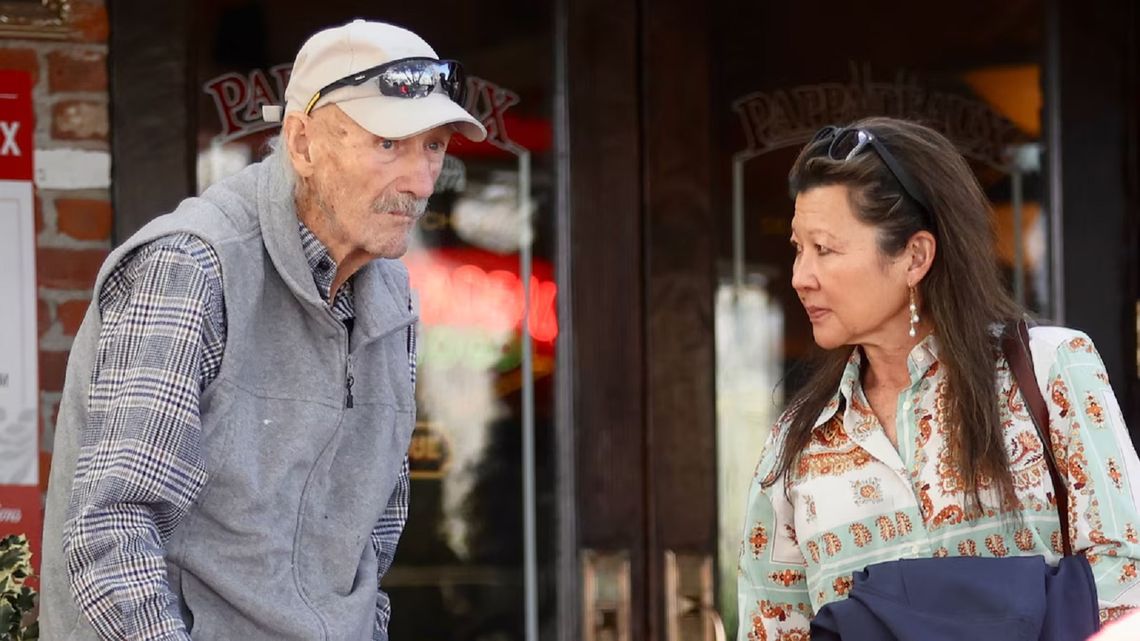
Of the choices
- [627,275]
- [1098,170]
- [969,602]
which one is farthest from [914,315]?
[1098,170]

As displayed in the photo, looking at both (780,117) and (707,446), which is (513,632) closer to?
(707,446)

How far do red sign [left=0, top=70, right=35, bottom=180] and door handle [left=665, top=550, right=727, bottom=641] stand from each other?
72.0 inches

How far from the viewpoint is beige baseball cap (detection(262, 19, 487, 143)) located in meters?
2.34

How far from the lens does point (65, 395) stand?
2262 millimetres

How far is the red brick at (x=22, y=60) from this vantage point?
12.6ft

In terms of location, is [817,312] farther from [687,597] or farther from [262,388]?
[687,597]

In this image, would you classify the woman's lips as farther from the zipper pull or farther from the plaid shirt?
the plaid shirt

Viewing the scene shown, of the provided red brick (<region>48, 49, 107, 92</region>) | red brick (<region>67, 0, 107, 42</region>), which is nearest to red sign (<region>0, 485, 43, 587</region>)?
red brick (<region>48, 49, 107, 92</region>)

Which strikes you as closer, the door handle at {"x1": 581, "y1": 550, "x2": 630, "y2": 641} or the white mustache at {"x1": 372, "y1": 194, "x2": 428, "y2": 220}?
the white mustache at {"x1": 372, "y1": 194, "x2": 428, "y2": 220}

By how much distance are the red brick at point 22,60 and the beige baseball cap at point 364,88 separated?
1.70 meters

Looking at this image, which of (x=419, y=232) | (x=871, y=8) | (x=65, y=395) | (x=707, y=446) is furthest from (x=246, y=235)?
(x=871, y=8)

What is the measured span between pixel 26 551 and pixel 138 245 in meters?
1.12

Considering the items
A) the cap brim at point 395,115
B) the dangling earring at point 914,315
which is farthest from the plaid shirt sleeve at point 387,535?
the dangling earring at point 914,315

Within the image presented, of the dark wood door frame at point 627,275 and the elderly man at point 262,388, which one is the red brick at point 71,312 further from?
the elderly man at point 262,388
